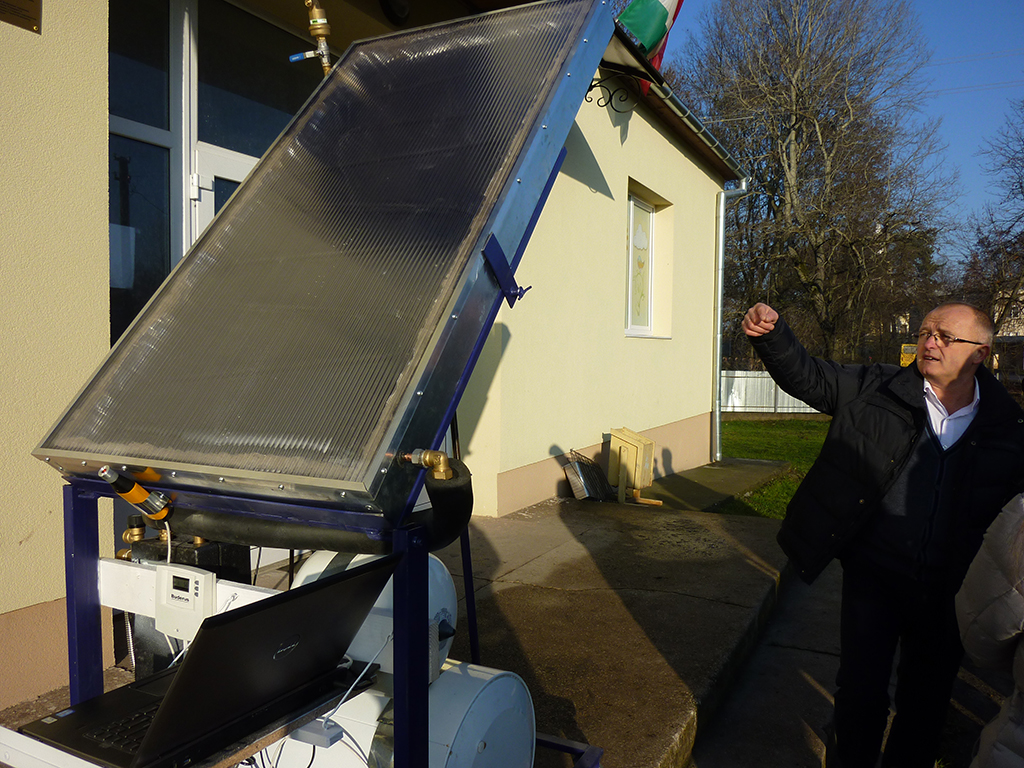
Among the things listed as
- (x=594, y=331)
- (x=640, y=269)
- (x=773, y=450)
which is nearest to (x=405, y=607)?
(x=594, y=331)

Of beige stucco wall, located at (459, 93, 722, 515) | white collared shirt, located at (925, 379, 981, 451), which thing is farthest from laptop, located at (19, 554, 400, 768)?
beige stucco wall, located at (459, 93, 722, 515)

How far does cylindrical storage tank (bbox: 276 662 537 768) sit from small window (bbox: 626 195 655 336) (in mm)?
6763

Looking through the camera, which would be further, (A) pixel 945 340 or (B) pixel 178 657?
(A) pixel 945 340

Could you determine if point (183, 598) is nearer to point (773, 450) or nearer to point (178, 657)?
point (178, 657)

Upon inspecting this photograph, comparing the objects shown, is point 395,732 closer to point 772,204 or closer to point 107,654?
point 107,654

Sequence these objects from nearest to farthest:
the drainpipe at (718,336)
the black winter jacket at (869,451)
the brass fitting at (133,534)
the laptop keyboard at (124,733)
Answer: the laptop keyboard at (124,733) < the brass fitting at (133,534) < the black winter jacket at (869,451) < the drainpipe at (718,336)

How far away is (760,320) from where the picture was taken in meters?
2.66

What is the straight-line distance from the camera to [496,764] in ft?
5.66

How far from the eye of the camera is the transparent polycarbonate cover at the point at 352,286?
1354 mm

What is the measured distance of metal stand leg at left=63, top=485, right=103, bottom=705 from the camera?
166 cm

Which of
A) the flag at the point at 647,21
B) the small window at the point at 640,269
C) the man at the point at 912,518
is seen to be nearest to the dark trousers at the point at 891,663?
the man at the point at 912,518

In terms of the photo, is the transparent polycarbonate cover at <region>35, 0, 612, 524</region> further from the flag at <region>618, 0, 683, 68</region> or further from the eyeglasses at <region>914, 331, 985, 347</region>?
the flag at <region>618, 0, 683, 68</region>

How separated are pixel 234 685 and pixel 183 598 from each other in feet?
1.55

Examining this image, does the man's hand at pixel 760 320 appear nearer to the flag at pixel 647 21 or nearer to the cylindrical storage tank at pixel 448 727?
the cylindrical storage tank at pixel 448 727
